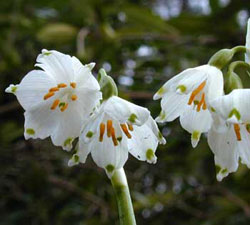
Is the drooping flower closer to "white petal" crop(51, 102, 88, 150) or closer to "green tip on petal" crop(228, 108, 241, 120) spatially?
"white petal" crop(51, 102, 88, 150)

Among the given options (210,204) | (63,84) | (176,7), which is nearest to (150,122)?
(63,84)

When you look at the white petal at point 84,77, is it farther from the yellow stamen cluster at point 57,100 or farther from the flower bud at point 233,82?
the flower bud at point 233,82

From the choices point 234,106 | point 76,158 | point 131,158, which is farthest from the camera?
point 131,158

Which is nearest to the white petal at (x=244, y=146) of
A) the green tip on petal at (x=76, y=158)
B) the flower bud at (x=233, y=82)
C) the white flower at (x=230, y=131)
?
the white flower at (x=230, y=131)

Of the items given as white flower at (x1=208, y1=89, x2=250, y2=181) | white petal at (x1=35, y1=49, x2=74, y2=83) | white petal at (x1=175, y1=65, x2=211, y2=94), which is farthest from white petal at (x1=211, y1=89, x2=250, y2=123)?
white petal at (x1=35, y1=49, x2=74, y2=83)

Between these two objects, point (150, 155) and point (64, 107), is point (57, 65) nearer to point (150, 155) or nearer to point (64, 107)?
point (64, 107)

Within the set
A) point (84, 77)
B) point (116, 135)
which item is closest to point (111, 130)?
point (116, 135)

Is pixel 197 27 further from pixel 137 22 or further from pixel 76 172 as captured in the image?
pixel 76 172
